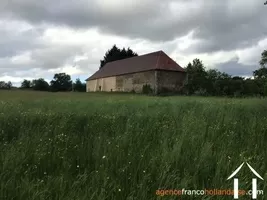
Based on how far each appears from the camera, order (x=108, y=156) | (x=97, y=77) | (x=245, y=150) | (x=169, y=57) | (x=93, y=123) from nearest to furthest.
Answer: (x=108, y=156)
(x=245, y=150)
(x=93, y=123)
(x=169, y=57)
(x=97, y=77)

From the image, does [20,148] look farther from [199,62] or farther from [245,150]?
[199,62]

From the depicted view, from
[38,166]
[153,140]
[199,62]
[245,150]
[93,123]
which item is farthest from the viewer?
[199,62]

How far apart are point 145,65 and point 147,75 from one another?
10.8 ft

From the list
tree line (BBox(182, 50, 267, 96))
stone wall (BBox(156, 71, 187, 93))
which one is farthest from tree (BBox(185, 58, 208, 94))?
stone wall (BBox(156, 71, 187, 93))

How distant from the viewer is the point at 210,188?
153 inches

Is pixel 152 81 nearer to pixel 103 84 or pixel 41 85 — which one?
pixel 103 84

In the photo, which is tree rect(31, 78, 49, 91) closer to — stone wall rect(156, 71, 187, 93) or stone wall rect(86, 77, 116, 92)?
stone wall rect(86, 77, 116, 92)

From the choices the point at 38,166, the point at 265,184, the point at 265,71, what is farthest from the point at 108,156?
the point at 265,71

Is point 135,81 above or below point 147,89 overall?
above

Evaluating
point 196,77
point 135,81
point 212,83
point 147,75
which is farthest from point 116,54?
point 212,83

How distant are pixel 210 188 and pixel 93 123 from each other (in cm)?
414

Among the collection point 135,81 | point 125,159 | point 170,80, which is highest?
point 170,80

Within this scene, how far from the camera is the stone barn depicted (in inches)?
2344

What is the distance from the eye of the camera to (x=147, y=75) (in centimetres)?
6094
